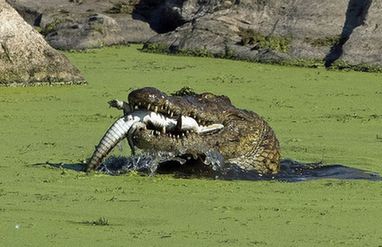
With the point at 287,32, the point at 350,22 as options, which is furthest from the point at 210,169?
the point at 350,22

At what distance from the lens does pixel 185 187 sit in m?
8.38

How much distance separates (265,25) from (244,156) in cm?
815

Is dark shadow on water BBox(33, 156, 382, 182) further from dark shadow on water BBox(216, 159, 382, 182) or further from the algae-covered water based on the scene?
the algae-covered water

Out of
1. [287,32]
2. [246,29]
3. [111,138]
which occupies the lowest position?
[246,29]

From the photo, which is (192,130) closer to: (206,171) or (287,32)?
(206,171)

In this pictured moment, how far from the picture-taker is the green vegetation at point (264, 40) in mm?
16562

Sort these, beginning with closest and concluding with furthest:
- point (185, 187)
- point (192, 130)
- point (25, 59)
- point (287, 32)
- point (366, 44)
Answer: point (185, 187) < point (192, 130) < point (25, 59) < point (366, 44) < point (287, 32)

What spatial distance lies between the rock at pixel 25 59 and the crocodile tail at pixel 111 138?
552cm

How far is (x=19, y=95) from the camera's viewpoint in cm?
1322

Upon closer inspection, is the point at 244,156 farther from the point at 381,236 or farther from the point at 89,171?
the point at 381,236

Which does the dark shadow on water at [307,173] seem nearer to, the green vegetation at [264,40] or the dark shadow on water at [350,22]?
the dark shadow on water at [350,22]

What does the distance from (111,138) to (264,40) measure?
8442 mm

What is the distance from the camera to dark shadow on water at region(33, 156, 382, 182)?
8.88 metres

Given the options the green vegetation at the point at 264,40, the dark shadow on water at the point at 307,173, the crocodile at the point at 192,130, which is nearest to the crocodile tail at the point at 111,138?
the crocodile at the point at 192,130
